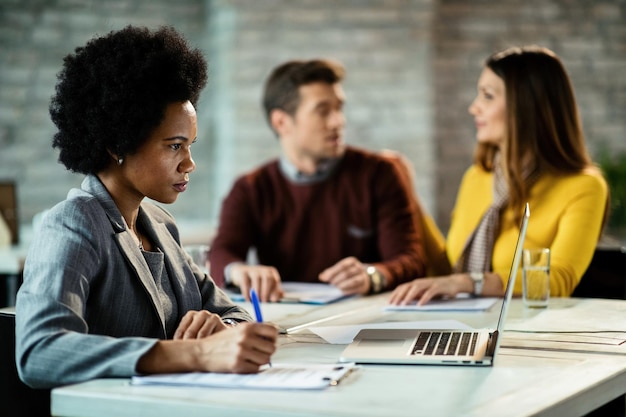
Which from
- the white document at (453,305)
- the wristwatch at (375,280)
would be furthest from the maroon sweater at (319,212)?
the white document at (453,305)

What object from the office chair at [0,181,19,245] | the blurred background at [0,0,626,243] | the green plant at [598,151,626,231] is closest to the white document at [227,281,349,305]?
the office chair at [0,181,19,245]

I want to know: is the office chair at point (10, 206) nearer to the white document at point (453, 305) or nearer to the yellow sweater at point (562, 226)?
the yellow sweater at point (562, 226)

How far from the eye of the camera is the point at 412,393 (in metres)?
1.39

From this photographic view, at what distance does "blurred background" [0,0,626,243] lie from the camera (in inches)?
194

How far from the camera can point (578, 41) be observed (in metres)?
5.58

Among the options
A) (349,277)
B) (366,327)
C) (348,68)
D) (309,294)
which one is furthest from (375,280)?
(348,68)

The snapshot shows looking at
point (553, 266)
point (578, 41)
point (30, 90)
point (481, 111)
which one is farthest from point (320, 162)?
point (578, 41)

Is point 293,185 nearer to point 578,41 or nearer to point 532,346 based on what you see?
point 532,346

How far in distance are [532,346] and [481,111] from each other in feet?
4.37

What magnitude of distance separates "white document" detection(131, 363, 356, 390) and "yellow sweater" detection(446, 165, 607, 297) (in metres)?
1.19

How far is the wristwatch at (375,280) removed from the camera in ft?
8.77

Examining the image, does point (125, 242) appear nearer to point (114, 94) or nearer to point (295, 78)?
point (114, 94)

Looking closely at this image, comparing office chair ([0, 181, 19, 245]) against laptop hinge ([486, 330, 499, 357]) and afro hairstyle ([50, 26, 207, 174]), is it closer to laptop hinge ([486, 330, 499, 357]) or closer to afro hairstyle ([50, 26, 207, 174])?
afro hairstyle ([50, 26, 207, 174])

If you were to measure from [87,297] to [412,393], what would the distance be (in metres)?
0.57
